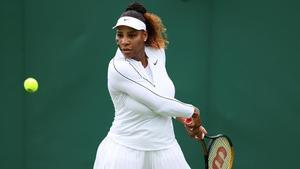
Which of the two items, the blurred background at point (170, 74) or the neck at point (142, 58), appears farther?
the blurred background at point (170, 74)

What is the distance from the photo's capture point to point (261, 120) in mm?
4789

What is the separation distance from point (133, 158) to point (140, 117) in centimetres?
22

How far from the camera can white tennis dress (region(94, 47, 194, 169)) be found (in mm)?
3535

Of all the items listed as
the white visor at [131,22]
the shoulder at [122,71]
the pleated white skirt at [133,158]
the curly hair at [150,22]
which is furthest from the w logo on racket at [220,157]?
the white visor at [131,22]

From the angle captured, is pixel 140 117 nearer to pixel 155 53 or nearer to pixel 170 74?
pixel 155 53

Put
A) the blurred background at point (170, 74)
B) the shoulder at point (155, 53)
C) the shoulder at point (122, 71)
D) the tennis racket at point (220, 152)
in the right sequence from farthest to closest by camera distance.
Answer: the blurred background at point (170, 74)
the tennis racket at point (220, 152)
the shoulder at point (155, 53)
the shoulder at point (122, 71)

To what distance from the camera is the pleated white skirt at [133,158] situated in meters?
3.63

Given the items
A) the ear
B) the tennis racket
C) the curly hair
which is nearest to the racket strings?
the tennis racket

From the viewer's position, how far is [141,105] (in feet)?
11.8

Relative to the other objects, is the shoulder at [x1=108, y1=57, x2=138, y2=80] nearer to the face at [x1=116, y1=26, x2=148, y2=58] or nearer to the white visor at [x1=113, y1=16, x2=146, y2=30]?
the face at [x1=116, y1=26, x2=148, y2=58]

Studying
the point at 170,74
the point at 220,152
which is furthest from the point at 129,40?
the point at 170,74

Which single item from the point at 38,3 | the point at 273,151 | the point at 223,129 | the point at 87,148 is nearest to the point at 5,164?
the point at 87,148

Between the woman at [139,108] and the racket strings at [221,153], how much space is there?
264 mm

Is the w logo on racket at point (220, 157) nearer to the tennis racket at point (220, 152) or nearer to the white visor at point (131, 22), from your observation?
the tennis racket at point (220, 152)
